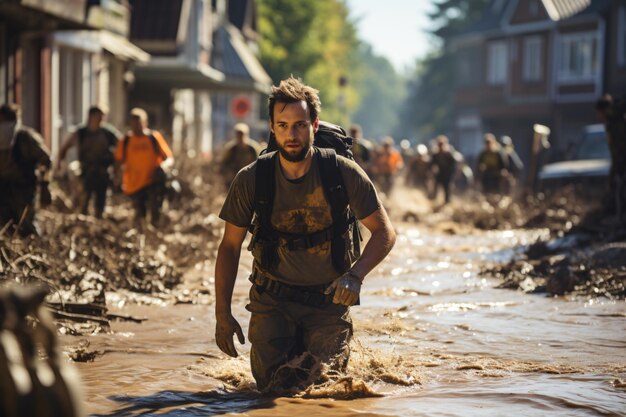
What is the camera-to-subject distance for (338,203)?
5.96 m

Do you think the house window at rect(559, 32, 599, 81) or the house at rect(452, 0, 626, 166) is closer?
the house at rect(452, 0, 626, 166)

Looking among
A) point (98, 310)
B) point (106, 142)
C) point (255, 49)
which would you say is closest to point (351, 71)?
point (255, 49)

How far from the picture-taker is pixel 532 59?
46875mm

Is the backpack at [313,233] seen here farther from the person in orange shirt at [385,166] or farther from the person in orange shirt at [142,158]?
the person in orange shirt at [385,166]

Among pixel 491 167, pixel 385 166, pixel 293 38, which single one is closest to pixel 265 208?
pixel 491 167

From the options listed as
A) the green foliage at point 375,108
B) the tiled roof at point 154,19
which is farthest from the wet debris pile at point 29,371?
the green foliage at point 375,108

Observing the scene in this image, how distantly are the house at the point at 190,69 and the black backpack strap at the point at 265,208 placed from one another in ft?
51.7

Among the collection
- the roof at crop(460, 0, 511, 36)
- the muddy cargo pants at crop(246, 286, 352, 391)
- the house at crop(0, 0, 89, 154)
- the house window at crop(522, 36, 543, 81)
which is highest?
the roof at crop(460, 0, 511, 36)

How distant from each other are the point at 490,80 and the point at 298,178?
45910mm

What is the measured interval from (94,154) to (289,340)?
30.5 ft

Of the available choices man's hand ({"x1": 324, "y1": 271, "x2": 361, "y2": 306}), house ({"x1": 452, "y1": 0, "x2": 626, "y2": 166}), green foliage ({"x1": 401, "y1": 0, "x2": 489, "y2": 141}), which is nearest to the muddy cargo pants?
man's hand ({"x1": 324, "y1": 271, "x2": 361, "y2": 306})

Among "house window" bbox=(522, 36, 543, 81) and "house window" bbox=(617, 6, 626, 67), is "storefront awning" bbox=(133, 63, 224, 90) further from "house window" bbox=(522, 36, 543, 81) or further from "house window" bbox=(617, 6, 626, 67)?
"house window" bbox=(522, 36, 543, 81)

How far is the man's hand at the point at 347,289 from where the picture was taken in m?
5.66

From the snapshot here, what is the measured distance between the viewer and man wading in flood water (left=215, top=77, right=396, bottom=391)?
5.88 m
